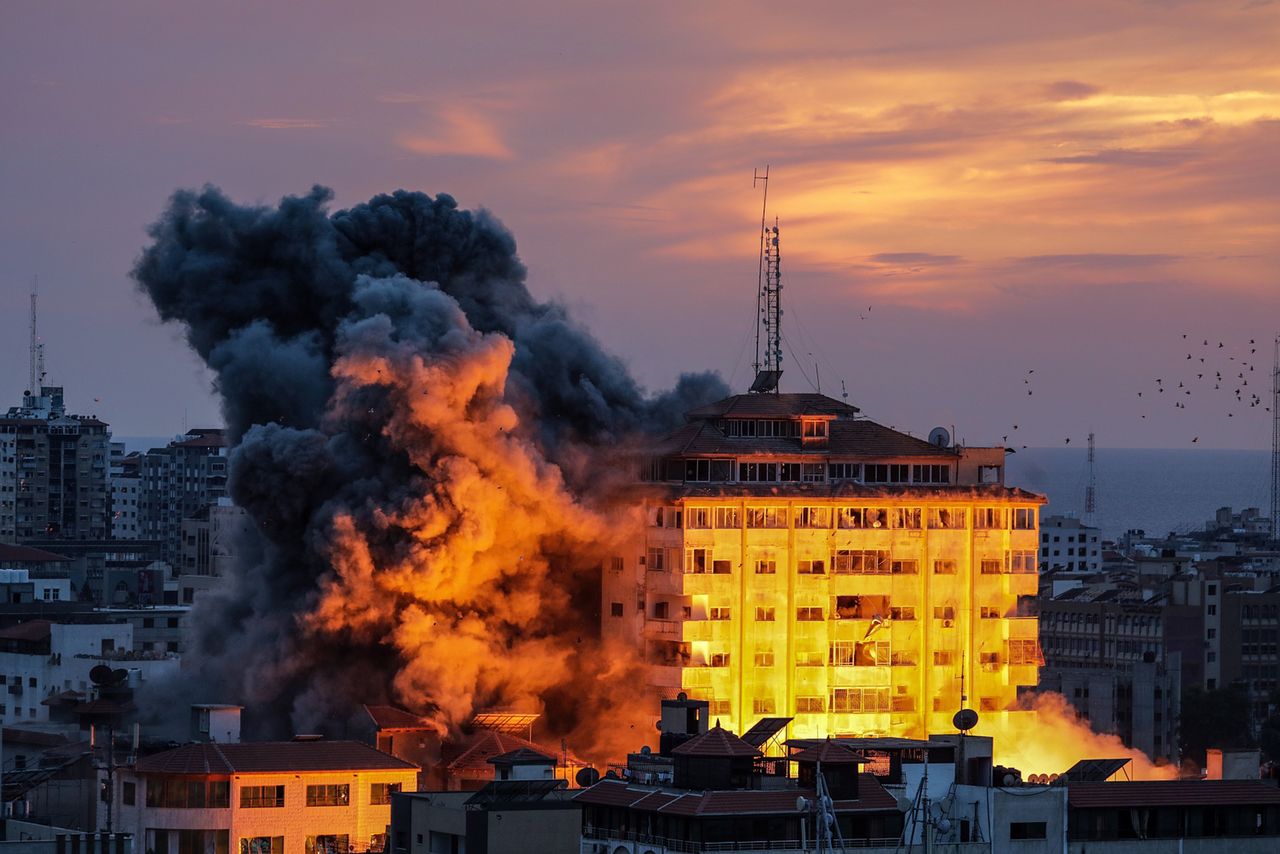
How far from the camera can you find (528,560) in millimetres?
122375

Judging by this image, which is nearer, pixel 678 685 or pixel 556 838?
pixel 556 838

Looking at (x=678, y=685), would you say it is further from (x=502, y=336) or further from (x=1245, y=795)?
(x=1245, y=795)

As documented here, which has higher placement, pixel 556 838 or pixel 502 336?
pixel 502 336

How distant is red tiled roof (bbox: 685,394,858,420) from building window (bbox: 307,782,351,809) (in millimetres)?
37178

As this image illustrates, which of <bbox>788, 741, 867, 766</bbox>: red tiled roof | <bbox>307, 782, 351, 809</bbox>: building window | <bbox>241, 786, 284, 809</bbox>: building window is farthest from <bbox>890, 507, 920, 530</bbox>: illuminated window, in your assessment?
<bbox>241, 786, 284, 809</bbox>: building window

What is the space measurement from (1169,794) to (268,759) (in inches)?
1019

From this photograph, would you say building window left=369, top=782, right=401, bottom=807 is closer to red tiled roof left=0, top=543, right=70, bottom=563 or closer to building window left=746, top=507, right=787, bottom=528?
building window left=746, top=507, right=787, bottom=528

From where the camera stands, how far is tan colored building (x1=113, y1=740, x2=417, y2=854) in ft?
309

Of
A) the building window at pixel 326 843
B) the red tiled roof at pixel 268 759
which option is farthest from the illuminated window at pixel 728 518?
the building window at pixel 326 843

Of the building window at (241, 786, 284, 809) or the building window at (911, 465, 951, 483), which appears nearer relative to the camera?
the building window at (241, 786, 284, 809)

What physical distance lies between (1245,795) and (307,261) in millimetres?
50989

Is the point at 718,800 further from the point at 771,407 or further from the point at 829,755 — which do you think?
the point at 771,407

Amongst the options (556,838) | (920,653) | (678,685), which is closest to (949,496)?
(920,653)

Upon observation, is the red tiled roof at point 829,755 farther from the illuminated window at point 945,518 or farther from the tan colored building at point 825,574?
the illuminated window at point 945,518
